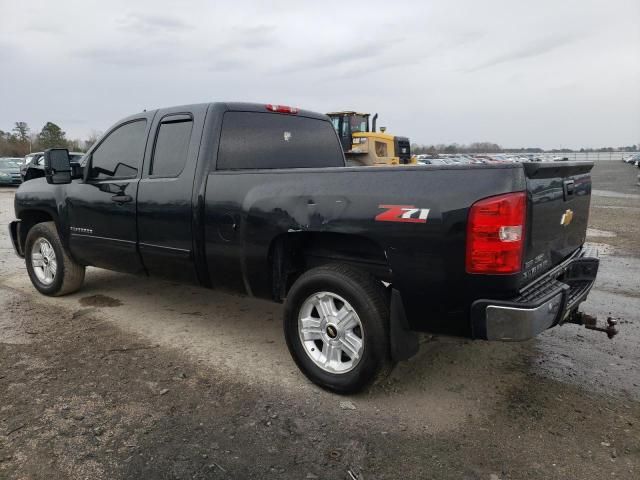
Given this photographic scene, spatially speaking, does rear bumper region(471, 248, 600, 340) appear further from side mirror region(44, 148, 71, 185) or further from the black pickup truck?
side mirror region(44, 148, 71, 185)

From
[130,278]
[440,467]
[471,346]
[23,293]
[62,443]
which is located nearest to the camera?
[440,467]

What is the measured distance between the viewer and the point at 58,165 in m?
4.88

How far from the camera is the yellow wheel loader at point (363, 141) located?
1870cm

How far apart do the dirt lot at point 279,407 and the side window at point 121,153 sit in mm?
1418

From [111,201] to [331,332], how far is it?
100 inches

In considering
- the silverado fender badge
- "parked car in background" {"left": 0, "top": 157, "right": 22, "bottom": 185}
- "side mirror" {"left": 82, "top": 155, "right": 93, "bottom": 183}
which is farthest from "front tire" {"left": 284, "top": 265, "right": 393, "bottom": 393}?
"parked car in background" {"left": 0, "top": 157, "right": 22, "bottom": 185}

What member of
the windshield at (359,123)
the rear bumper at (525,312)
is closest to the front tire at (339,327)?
the rear bumper at (525,312)

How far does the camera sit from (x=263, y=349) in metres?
4.20

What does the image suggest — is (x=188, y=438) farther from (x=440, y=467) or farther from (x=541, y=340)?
(x=541, y=340)

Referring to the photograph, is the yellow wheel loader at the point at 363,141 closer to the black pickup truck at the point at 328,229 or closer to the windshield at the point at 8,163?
the black pickup truck at the point at 328,229

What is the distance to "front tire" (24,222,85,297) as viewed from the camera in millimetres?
5383

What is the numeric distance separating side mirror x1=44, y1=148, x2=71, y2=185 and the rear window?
1.89 metres

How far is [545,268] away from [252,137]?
2492 millimetres

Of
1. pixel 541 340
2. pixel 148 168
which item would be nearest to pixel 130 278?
pixel 148 168
